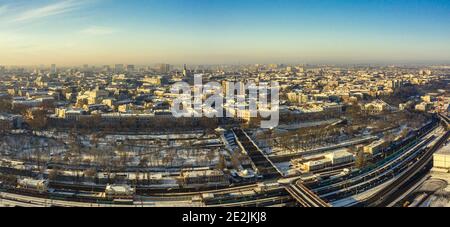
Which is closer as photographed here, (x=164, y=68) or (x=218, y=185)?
(x=218, y=185)

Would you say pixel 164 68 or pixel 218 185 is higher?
pixel 164 68

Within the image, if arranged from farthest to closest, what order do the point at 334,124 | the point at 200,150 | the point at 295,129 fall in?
the point at 334,124 < the point at 295,129 < the point at 200,150

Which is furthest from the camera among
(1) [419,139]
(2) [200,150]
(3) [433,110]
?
(3) [433,110]

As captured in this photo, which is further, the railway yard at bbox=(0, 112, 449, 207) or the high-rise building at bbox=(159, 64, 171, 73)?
the high-rise building at bbox=(159, 64, 171, 73)

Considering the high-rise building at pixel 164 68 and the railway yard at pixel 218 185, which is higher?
the high-rise building at pixel 164 68

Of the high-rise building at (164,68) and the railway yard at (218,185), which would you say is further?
the high-rise building at (164,68)

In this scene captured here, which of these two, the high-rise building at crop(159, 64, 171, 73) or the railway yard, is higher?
the high-rise building at crop(159, 64, 171, 73)
